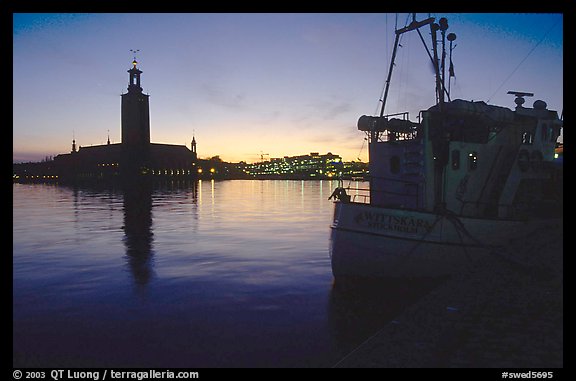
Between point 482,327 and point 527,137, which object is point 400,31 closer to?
point 527,137

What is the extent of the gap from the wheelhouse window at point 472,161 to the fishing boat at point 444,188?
40 millimetres

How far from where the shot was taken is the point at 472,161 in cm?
1675

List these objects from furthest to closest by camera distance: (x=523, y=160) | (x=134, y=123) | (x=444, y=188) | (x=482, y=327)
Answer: (x=134, y=123) → (x=523, y=160) → (x=444, y=188) → (x=482, y=327)

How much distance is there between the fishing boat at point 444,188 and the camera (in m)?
14.6

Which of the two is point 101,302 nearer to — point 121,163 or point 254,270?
point 254,270

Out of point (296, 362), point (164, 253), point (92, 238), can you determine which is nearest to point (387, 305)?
point (296, 362)

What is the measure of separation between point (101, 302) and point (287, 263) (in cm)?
920

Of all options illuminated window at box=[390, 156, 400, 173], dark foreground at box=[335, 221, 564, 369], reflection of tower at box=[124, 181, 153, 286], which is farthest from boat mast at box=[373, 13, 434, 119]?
reflection of tower at box=[124, 181, 153, 286]

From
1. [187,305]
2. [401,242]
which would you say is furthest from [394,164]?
[187,305]

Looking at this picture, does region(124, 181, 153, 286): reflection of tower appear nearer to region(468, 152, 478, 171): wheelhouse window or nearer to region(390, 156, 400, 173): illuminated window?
region(390, 156, 400, 173): illuminated window

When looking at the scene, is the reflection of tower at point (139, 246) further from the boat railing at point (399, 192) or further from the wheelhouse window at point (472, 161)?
the wheelhouse window at point (472, 161)

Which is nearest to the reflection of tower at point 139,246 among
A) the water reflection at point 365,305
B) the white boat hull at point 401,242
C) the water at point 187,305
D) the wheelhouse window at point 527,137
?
the water at point 187,305

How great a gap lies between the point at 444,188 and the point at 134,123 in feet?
594
